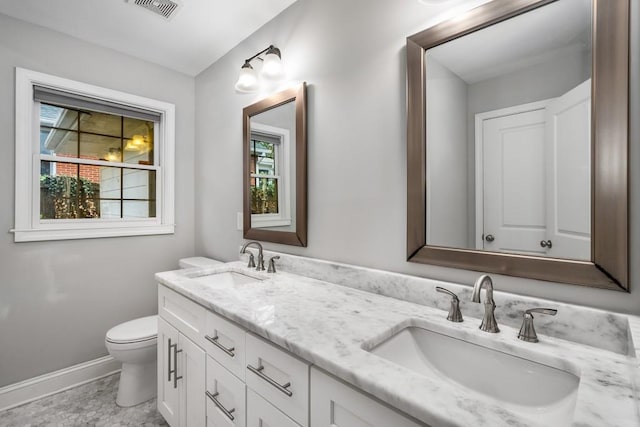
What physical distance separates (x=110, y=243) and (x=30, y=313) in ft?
2.02

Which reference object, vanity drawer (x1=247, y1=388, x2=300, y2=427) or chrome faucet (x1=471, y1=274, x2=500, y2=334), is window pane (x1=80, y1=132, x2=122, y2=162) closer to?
vanity drawer (x1=247, y1=388, x2=300, y2=427)

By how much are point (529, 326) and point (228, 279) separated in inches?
58.7

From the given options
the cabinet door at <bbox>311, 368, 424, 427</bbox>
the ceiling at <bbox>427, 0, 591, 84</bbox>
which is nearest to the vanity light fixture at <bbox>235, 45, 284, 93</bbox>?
the ceiling at <bbox>427, 0, 591, 84</bbox>

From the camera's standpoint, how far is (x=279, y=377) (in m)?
0.88

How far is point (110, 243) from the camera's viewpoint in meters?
2.27

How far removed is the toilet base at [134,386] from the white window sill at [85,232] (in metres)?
0.96

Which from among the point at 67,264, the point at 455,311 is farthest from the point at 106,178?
the point at 455,311

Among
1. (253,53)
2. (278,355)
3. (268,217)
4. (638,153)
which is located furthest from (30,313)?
(638,153)

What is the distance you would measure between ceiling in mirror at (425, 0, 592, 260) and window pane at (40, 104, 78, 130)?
248cm

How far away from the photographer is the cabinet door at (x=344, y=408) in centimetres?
63

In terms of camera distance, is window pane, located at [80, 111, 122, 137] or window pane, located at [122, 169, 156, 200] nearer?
window pane, located at [80, 111, 122, 137]

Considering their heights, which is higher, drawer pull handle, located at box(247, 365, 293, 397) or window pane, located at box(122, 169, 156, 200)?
window pane, located at box(122, 169, 156, 200)

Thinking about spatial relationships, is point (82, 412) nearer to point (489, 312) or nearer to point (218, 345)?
point (218, 345)

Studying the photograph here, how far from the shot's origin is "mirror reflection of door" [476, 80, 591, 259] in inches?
33.7
